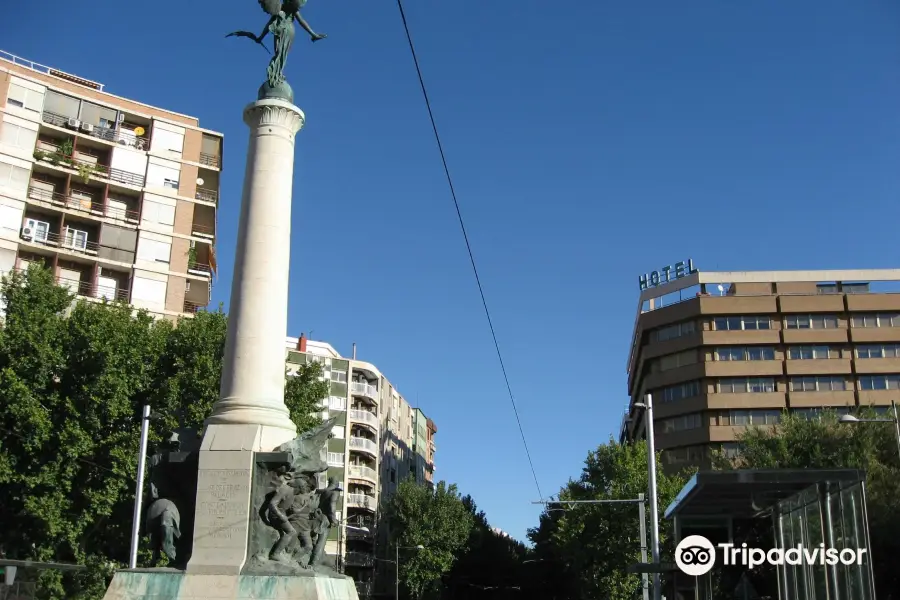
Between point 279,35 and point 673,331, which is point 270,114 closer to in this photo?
point 279,35


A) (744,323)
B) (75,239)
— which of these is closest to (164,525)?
(75,239)

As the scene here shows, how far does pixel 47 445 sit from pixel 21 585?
4.24 m

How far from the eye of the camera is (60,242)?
41625mm

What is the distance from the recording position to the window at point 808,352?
64312 millimetres

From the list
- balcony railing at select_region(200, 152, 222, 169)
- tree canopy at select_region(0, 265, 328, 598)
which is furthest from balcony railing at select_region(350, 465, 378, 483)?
tree canopy at select_region(0, 265, 328, 598)

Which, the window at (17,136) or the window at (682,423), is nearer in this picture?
the window at (17,136)

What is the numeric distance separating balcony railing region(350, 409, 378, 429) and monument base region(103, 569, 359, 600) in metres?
58.4

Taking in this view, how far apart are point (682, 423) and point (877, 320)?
15.9 meters

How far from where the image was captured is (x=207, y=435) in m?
14.6

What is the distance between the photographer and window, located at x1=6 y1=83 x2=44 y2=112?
41.7 m

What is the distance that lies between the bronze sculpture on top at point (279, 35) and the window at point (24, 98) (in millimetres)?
29034

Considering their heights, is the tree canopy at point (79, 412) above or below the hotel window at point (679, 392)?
below

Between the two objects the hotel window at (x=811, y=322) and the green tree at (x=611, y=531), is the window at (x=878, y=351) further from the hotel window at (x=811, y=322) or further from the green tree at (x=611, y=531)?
the green tree at (x=611, y=531)

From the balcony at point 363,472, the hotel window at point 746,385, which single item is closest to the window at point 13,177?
the balcony at point 363,472
